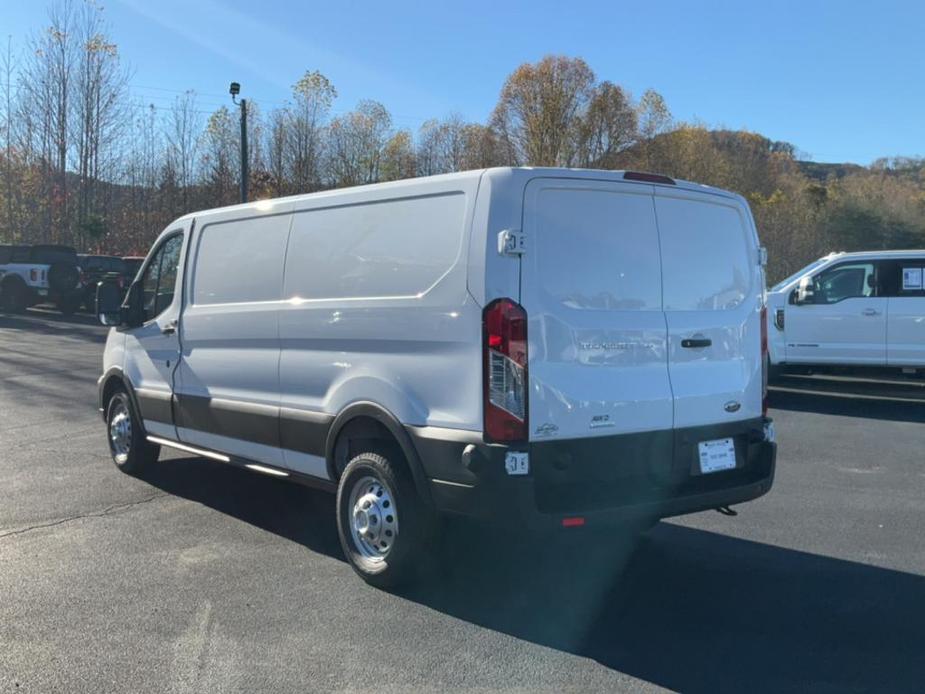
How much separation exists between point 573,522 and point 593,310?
1.07 meters

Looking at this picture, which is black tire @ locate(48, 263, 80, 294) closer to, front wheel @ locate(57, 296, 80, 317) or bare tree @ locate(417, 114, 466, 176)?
front wheel @ locate(57, 296, 80, 317)

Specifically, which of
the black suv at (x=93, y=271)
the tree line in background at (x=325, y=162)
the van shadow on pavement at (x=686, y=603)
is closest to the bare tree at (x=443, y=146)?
the tree line in background at (x=325, y=162)

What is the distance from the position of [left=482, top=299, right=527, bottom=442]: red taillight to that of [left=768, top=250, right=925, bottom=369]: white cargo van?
9426 mm

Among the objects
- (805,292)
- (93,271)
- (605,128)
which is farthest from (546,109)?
(805,292)

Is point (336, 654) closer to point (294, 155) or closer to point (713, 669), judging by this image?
point (713, 669)

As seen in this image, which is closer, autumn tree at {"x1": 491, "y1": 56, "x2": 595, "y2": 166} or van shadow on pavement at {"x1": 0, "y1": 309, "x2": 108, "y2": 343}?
van shadow on pavement at {"x1": 0, "y1": 309, "x2": 108, "y2": 343}

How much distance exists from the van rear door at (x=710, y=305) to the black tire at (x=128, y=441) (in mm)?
4733

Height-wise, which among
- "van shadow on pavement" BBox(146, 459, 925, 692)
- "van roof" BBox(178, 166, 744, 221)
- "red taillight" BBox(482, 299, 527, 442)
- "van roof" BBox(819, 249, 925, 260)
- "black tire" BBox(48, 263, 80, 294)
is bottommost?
"van shadow on pavement" BBox(146, 459, 925, 692)

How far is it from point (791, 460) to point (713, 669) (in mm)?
5001

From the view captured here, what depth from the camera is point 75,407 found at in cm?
1122

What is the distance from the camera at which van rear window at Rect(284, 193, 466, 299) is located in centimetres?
464

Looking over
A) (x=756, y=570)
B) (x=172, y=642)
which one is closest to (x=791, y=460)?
(x=756, y=570)

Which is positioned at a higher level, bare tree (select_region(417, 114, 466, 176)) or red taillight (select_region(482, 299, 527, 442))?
bare tree (select_region(417, 114, 466, 176))

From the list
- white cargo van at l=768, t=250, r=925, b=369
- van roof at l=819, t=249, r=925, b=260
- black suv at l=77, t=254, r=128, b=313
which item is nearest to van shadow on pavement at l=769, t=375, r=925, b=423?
white cargo van at l=768, t=250, r=925, b=369
